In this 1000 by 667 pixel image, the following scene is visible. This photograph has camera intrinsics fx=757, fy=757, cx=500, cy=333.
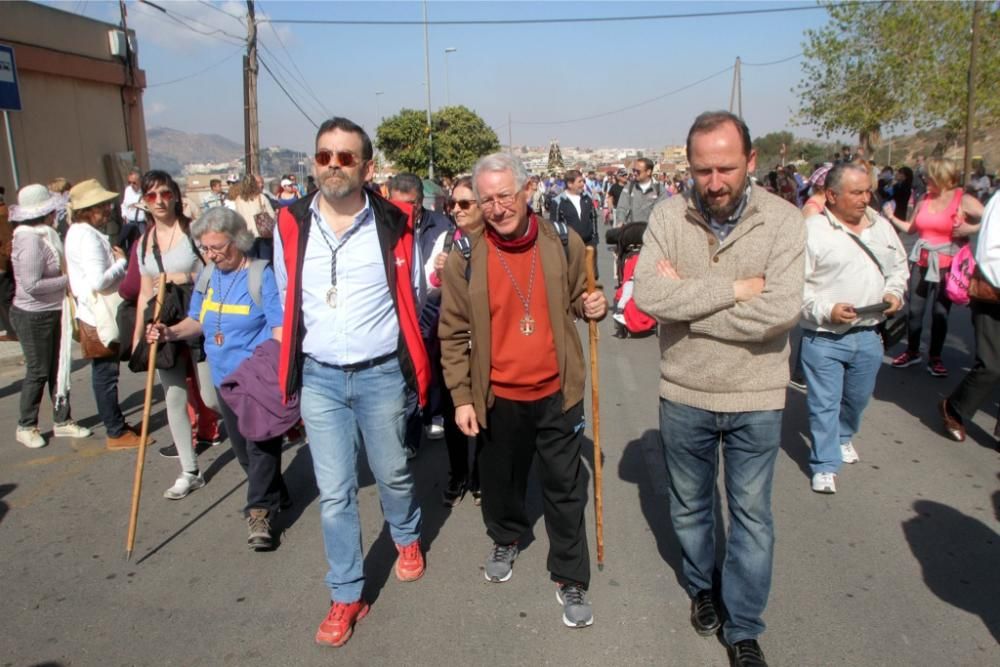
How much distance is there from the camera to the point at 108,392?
5.58 metres

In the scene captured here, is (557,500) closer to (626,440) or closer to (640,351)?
(626,440)

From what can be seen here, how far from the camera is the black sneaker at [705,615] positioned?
3137 millimetres

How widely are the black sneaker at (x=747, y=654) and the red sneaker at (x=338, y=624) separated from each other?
1572 millimetres

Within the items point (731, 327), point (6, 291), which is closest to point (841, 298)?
point (731, 327)

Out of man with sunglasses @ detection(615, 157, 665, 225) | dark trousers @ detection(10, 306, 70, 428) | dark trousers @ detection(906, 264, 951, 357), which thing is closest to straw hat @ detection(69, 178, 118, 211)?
dark trousers @ detection(10, 306, 70, 428)

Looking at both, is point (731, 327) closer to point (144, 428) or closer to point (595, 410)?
point (595, 410)

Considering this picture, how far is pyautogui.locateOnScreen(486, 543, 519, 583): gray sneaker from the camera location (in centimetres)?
362

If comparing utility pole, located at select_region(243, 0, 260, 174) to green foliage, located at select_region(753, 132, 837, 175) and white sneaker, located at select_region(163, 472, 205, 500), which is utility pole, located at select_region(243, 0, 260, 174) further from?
green foliage, located at select_region(753, 132, 837, 175)

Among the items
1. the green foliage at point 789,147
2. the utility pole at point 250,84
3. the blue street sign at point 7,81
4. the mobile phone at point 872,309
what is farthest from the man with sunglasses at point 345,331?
the green foliage at point 789,147

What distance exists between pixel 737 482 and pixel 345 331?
5.52 ft

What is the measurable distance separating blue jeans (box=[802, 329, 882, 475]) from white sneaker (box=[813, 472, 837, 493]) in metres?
0.03

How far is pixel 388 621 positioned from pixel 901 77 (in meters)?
28.4

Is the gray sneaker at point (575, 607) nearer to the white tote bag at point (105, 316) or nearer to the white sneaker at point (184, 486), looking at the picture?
the white sneaker at point (184, 486)

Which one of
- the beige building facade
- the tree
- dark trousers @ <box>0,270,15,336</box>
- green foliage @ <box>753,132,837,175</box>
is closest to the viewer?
dark trousers @ <box>0,270,15,336</box>
